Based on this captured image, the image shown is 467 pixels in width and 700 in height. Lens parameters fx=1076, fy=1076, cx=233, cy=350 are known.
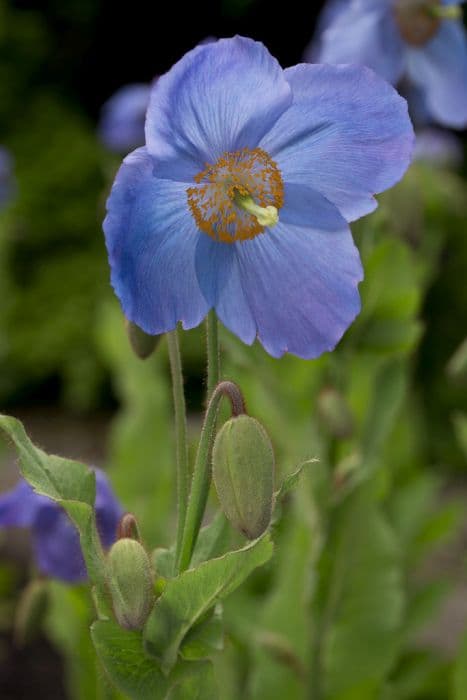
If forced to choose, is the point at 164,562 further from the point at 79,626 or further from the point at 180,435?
the point at 79,626

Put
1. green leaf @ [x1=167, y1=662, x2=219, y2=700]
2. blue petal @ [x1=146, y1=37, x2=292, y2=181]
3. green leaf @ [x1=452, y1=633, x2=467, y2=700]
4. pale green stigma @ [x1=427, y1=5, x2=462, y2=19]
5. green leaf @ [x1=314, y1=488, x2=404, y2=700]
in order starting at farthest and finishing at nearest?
green leaf @ [x1=314, y1=488, x2=404, y2=700], green leaf @ [x1=452, y1=633, x2=467, y2=700], pale green stigma @ [x1=427, y1=5, x2=462, y2=19], green leaf @ [x1=167, y1=662, x2=219, y2=700], blue petal @ [x1=146, y1=37, x2=292, y2=181]

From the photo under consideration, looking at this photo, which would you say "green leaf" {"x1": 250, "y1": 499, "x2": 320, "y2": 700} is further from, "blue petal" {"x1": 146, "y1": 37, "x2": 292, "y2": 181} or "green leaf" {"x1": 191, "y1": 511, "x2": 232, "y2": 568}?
"blue petal" {"x1": 146, "y1": 37, "x2": 292, "y2": 181}

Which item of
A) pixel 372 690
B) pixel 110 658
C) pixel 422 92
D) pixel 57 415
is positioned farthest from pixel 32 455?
pixel 57 415

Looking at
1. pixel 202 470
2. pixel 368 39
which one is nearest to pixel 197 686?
pixel 202 470

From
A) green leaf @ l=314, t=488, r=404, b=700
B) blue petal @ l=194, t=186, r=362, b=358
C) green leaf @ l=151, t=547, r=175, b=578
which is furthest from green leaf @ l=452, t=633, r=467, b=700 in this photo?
blue petal @ l=194, t=186, r=362, b=358

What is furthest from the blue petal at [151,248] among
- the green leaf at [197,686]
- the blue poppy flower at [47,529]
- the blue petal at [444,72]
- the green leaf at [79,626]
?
the green leaf at [79,626]

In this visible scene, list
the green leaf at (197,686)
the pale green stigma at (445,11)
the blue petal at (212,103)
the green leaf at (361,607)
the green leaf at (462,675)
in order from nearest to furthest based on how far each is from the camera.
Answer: the blue petal at (212,103) → the green leaf at (197,686) → the pale green stigma at (445,11) → the green leaf at (462,675) → the green leaf at (361,607)

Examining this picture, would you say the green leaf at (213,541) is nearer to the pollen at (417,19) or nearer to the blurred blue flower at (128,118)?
the pollen at (417,19)
